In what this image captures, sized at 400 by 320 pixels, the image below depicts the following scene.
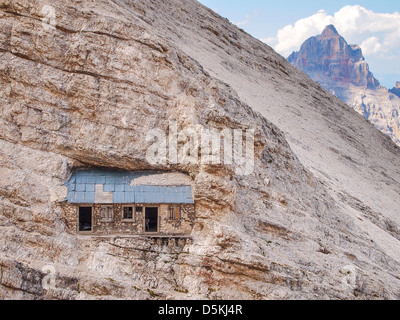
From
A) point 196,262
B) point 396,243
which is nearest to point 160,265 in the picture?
point 196,262

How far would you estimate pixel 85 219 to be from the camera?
25328mm

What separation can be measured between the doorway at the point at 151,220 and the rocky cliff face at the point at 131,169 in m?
1.59

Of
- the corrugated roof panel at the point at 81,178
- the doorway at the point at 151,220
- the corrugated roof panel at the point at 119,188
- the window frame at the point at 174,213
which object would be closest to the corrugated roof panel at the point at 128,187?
the corrugated roof panel at the point at 119,188

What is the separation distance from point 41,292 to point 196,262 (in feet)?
23.4

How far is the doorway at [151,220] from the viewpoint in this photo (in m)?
24.5

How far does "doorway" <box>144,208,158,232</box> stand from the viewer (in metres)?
24.5

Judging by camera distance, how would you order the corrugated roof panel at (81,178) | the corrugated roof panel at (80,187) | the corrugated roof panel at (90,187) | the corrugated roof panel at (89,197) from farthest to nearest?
1. the corrugated roof panel at (81,178)
2. the corrugated roof panel at (90,187)
3. the corrugated roof panel at (80,187)
4. the corrugated roof panel at (89,197)

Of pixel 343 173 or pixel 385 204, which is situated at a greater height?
pixel 343 173

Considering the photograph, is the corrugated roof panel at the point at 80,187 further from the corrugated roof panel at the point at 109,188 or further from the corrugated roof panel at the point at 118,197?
the corrugated roof panel at the point at 118,197

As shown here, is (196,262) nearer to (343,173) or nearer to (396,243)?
(396,243)

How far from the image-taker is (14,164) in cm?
2248

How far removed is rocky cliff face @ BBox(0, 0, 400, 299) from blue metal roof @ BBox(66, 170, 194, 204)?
1.69ft
